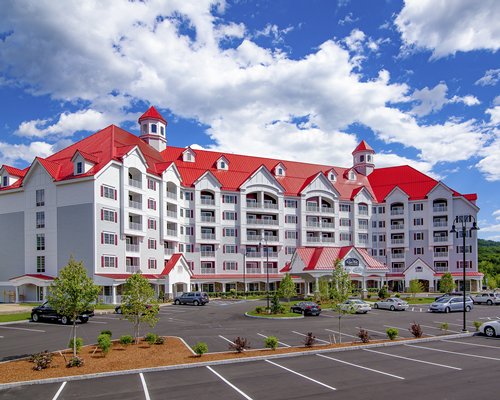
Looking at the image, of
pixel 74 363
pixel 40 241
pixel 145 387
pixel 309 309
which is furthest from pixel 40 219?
pixel 145 387

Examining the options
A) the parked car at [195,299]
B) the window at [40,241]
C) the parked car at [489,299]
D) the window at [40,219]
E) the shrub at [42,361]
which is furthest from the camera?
the parked car at [489,299]

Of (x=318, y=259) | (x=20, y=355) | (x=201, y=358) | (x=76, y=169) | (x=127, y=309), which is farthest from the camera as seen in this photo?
(x=318, y=259)

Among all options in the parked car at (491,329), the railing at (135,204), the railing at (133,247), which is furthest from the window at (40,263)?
the parked car at (491,329)

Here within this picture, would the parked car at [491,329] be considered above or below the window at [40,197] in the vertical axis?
below

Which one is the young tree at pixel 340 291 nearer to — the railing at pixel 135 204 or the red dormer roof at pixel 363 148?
the railing at pixel 135 204

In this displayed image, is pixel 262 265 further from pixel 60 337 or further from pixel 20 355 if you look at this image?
pixel 20 355

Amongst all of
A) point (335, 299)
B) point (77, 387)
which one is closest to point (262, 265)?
point (335, 299)

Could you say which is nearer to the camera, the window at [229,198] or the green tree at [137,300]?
the green tree at [137,300]

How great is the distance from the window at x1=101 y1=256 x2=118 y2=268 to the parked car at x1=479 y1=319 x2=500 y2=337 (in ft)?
126

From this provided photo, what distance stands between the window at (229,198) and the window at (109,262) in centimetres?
2398

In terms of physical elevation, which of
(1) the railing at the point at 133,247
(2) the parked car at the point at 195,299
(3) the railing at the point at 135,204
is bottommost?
(2) the parked car at the point at 195,299

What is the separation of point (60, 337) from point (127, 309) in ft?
21.3

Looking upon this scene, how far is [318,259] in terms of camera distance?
6222 centimetres

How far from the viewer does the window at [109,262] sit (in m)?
51.6
